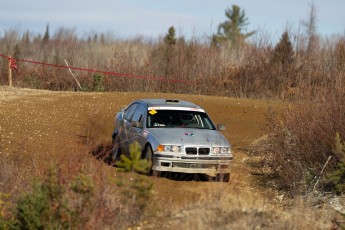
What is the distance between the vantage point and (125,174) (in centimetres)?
1223

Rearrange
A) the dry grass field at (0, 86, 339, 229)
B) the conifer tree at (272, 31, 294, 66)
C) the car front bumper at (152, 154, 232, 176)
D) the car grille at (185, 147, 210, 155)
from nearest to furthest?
the dry grass field at (0, 86, 339, 229) → the car front bumper at (152, 154, 232, 176) → the car grille at (185, 147, 210, 155) → the conifer tree at (272, 31, 294, 66)

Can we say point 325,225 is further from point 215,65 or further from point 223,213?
point 215,65

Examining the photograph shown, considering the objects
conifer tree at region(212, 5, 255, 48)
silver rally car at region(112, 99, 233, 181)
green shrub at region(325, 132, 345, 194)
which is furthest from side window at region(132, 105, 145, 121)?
conifer tree at region(212, 5, 255, 48)

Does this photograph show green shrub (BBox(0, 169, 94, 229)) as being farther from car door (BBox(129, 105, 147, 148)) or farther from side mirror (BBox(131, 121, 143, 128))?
side mirror (BBox(131, 121, 143, 128))

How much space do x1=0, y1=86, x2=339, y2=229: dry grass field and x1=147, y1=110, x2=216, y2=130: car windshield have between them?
45.6 inches

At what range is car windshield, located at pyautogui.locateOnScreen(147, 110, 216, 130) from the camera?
49.5ft

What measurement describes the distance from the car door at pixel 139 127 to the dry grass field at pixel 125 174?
0.72m

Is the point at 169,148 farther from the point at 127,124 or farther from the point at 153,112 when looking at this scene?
the point at 127,124

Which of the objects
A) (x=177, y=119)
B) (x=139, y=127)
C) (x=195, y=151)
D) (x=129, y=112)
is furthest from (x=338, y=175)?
(x=129, y=112)

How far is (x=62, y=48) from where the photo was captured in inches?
1845

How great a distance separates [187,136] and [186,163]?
65cm

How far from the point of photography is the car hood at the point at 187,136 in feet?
46.3

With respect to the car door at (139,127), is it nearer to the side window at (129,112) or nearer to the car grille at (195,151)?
the side window at (129,112)

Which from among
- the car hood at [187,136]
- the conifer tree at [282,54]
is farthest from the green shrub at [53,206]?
the conifer tree at [282,54]
